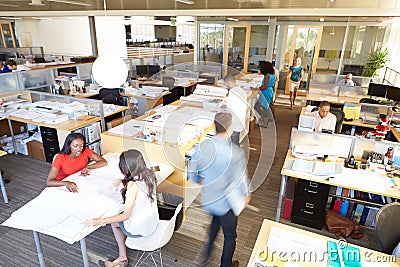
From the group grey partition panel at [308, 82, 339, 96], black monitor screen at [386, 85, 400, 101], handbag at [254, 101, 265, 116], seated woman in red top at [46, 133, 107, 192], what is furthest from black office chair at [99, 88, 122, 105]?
black monitor screen at [386, 85, 400, 101]

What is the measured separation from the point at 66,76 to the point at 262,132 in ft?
13.8

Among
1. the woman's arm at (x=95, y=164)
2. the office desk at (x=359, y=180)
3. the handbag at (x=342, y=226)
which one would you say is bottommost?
the handbag at (x=342, y=226)

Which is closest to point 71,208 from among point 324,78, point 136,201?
point 136,201

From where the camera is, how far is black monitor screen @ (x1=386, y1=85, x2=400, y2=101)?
202 inches

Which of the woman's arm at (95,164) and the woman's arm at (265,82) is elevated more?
the woman's arm at (265,82)

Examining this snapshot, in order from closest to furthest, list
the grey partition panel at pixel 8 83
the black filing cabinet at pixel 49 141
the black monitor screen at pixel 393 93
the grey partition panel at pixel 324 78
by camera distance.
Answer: the black filing cabinet at pixel 49 141 → the grey partition panel at pixel 8 83 → the black monitor screen at pixel 393 93 → the grey partition panel at pixel 324 78

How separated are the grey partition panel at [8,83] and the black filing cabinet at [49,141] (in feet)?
4.08

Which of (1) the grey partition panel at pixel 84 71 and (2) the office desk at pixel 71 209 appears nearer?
(2) the office desk at pixel 71 209

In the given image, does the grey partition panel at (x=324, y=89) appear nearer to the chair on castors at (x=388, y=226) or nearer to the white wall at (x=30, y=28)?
the chair on castors at (x=388, y=226)

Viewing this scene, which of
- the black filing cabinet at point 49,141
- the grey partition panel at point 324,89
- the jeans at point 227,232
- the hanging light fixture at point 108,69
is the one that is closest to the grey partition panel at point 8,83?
the black filing cabinet at point 49,141

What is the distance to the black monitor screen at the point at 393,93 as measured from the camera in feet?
16.9

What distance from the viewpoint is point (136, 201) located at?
1.97 metres

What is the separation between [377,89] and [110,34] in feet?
29.5

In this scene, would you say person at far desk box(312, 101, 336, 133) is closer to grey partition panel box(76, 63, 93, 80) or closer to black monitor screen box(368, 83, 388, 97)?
black monitor screen box(368, 83, 388, 97)
